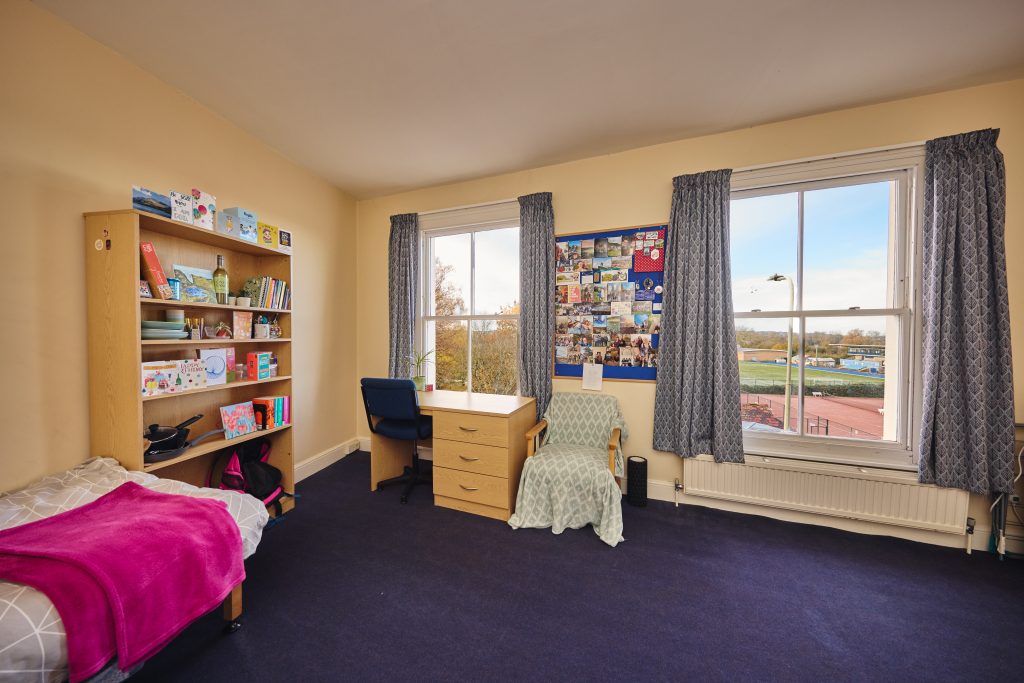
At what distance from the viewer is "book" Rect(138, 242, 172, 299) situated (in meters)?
1.72

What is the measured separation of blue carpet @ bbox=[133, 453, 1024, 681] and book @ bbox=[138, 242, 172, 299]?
4.98 feet

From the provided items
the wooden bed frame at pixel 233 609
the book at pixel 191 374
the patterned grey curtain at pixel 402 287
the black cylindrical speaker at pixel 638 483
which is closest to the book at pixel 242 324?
the book at pixel 191 374

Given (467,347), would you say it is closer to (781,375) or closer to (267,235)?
(267,235)

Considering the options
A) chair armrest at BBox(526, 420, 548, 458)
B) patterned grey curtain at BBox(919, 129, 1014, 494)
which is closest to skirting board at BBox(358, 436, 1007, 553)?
patterned grey curtain at BBox(919, 129, 1014, 494)

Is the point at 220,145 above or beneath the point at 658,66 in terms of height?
beneath

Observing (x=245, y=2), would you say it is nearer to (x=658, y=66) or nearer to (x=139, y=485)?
(x=658, y=66)

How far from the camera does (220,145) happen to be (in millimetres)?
2367

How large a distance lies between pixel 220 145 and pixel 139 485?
2.15 m

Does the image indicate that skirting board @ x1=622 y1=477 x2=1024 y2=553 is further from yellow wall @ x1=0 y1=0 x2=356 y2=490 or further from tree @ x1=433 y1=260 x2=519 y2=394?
yellow wall @ x1=0 y1=0 x2=356 y2=490

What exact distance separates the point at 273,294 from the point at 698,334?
3.00 meters

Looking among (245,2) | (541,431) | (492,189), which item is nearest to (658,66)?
(492,189)

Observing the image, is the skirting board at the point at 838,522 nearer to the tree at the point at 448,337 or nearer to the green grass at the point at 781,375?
the green grass at the point at 781,375

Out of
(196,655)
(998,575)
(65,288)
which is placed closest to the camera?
(196,655)

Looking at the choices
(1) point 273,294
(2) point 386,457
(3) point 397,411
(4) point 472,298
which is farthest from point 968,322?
(1) point 273,294
